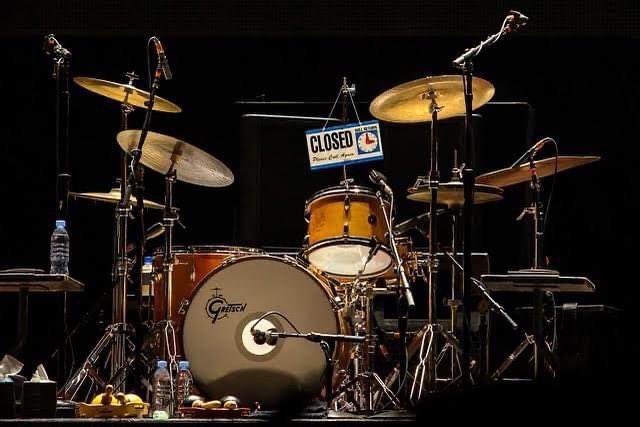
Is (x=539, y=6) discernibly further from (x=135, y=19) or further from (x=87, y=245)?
(x=87, y=245)

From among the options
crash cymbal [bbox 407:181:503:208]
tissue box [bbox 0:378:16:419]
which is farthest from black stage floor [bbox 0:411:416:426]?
crash cymbal [bbox 407:181:503:208]

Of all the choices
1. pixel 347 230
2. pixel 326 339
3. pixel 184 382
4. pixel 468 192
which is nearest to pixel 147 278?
pixel 184 382

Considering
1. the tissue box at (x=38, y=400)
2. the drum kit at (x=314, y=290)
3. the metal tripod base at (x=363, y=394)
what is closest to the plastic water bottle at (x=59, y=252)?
the drum kit at (x=314, y=290)

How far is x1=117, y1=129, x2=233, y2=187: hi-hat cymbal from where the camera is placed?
5309 mm

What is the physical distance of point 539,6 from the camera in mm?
6641

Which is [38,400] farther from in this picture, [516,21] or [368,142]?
[516,21]

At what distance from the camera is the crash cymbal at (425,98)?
16.7ft

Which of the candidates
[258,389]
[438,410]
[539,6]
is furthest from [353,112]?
[438,410]

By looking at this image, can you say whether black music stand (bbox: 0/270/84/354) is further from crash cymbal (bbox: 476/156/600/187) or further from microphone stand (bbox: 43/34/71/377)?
crash cymbal (bbox: 476/156/600/187)

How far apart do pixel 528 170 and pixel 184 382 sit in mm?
2026

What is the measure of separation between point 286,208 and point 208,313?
149 centimetres

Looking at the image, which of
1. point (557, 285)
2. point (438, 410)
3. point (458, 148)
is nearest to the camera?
point (438, 410)

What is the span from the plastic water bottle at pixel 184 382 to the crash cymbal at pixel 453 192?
140 cm

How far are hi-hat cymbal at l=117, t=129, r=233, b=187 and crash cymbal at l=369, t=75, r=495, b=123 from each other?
89cm
